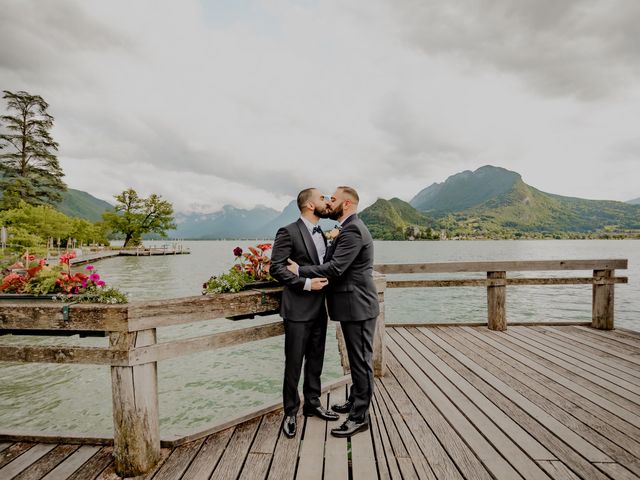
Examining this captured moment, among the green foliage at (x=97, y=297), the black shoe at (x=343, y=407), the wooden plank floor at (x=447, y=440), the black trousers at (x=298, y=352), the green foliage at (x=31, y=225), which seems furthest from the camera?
the green foliage at (x=31, y=225)

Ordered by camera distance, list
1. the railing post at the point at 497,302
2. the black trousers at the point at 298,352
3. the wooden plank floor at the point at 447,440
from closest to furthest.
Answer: the wooden plank floor at the point at 447,440 → the black trousers at the point at 298,352 → the railing post at the point at 497,302

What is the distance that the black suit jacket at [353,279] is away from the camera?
3.17 metres

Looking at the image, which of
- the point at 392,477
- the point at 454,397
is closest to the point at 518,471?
the point at 392,477

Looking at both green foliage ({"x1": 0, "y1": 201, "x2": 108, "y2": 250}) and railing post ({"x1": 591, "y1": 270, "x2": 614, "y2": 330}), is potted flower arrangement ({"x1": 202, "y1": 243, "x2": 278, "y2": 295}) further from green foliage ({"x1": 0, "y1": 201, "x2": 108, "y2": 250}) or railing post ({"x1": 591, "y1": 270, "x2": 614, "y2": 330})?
green foliage ({"x1": 0, "y1": 201, "x2": 108, "y2": 250})

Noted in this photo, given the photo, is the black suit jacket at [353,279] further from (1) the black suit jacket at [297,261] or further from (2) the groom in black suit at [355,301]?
(1) the black suit jacket at [297,261]

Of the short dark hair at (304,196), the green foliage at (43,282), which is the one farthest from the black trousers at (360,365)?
the green foliage at (43,282)

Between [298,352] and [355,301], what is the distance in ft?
2.31

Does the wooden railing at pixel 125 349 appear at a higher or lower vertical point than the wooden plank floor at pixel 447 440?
higher

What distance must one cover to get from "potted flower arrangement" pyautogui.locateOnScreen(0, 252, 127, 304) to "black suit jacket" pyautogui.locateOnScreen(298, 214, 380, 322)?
1.66 meters

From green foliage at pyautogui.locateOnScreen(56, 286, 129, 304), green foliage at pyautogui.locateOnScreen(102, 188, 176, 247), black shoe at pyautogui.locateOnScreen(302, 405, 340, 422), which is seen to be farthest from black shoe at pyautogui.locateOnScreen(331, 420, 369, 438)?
green foliage at pyautogui.locateOnScreen(102, 188, 176, 247)

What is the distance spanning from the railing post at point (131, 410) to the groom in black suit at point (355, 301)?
1.43 metres

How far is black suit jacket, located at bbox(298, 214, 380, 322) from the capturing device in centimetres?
317

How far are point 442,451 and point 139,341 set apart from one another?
261 cm

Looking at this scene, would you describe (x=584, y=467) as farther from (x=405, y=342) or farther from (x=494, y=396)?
(x=405, y=342)
